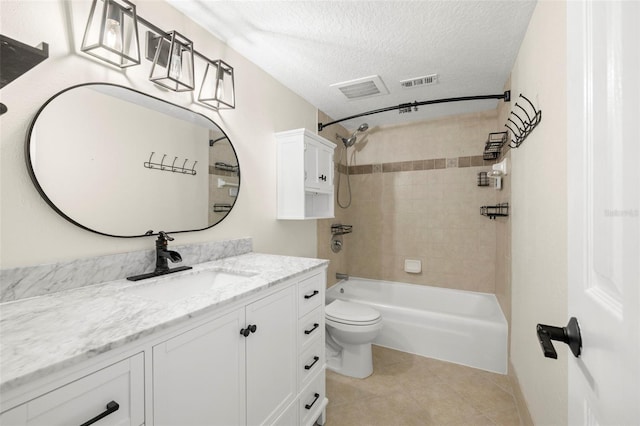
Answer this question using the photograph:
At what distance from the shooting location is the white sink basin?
119 cm

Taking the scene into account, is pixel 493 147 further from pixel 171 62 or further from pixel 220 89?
pixel 171 62

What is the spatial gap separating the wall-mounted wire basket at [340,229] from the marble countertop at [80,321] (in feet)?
6.63

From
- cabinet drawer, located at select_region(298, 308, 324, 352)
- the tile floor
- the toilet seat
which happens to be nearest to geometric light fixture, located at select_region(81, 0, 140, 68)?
cabinet drawer, located at select_region(298, 308, 324, 352)

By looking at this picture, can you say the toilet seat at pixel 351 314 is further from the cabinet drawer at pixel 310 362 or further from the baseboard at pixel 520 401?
the baseboard at pixel 520 401

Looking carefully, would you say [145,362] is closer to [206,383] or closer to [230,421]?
[206,383]

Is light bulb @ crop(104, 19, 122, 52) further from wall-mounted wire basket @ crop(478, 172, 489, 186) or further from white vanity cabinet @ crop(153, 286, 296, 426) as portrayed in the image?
wall-mounted wire basket @ crop(478, 172, 489, 186)

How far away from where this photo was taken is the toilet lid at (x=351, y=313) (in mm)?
2160

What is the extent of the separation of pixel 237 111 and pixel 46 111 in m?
1.03

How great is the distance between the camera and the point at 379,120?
3.28m

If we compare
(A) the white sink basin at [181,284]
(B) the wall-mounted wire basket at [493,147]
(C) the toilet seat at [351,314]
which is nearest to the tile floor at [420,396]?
(C) the toilet seat at [351,314]

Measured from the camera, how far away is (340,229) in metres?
3.32

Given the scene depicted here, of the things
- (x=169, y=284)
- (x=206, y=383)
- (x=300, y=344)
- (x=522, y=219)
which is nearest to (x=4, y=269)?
(x=169, y=284)

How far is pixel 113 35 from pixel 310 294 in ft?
4.93

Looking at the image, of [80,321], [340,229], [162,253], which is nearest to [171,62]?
[162,253]
